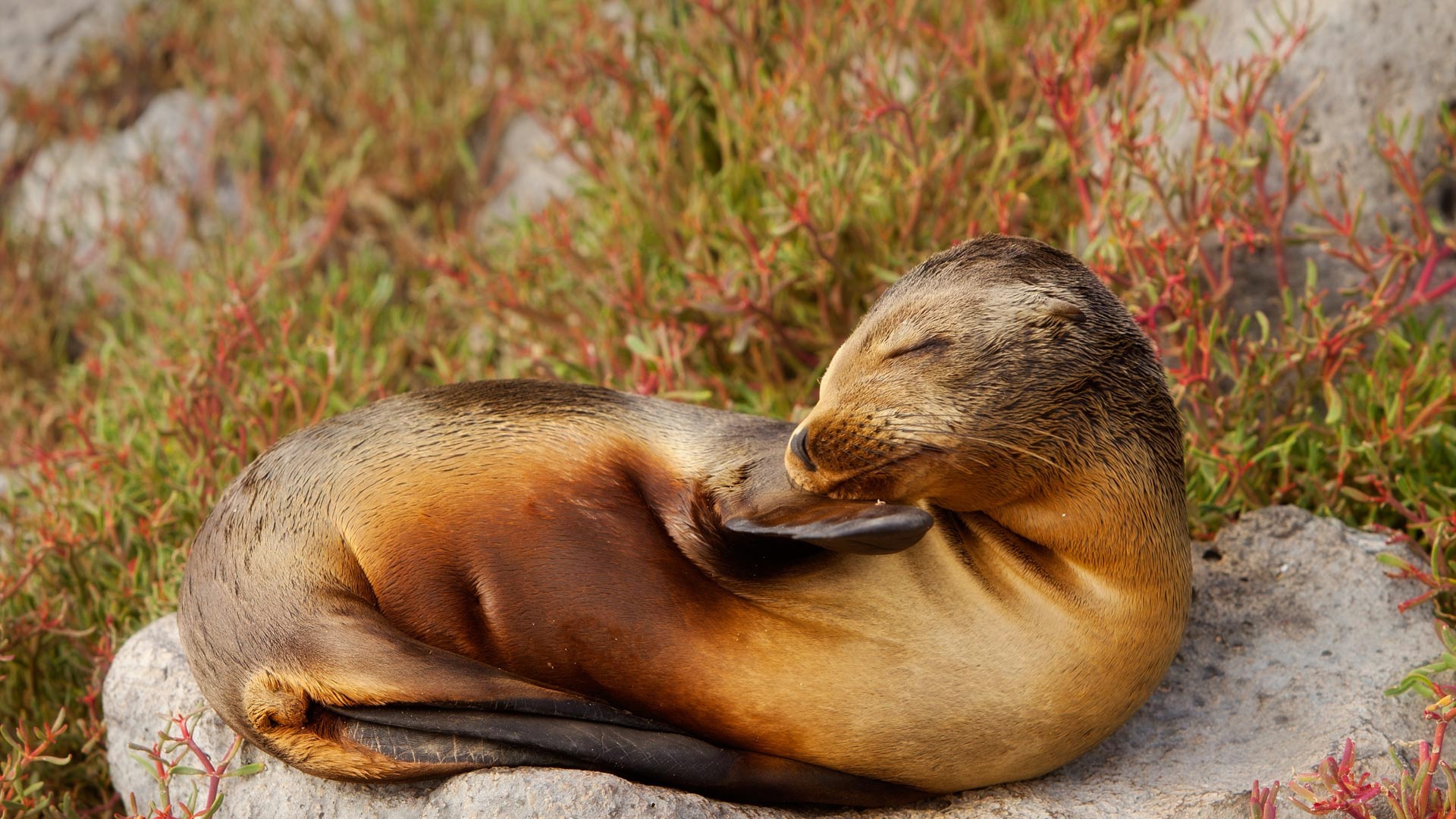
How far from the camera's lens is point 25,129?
23.2 ft

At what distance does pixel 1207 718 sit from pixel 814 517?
122cm

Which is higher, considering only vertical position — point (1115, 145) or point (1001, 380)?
point (1115, 145)

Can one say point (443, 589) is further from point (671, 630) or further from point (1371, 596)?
point (1371, 596)

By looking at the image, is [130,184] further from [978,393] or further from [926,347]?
[978,393]

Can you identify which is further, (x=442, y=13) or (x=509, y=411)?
(x=442, y=13)

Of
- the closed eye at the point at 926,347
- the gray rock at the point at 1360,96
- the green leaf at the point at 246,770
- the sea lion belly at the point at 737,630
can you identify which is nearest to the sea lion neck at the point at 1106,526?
the sea lion belly at the point at 737,630

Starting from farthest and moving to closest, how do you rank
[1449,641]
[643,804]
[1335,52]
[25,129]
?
[25,129], [1335,52], [1449,641], [643,804]

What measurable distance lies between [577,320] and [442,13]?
10.2 feet

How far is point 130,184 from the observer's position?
670 centimetres

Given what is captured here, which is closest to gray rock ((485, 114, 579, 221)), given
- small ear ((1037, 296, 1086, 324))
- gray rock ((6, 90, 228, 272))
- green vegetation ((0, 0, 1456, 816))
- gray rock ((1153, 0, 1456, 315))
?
green vegetation ((0, 0, 1456, 816))

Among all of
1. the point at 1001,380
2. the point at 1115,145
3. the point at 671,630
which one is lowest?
the point at 671,630

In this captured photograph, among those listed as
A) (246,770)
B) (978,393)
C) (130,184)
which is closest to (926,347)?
(978,393)

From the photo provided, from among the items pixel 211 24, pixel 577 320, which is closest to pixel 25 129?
pixel 211 24

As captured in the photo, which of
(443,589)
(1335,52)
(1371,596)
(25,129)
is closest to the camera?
(443,589)
